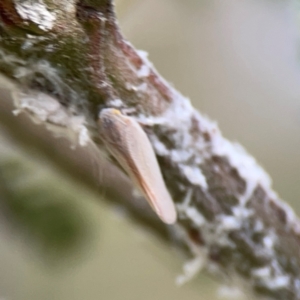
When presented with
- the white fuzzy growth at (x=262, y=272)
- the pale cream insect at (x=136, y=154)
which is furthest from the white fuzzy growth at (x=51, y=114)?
the white fuzzy growth at (x=262, y=272)

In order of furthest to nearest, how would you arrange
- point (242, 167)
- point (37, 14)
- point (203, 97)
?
point (203, 97) → point (242, 167) → point (37, 14)

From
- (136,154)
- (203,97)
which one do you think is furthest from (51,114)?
(203,97)

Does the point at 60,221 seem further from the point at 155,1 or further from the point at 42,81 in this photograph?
the point at 155,1

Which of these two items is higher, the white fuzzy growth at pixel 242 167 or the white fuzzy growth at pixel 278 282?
the white fuzzy growth at pixel 242 167

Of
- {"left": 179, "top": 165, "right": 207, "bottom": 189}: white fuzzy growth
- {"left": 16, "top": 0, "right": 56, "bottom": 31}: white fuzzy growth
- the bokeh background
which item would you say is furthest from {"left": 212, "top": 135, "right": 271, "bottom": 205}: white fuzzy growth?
the bokeh background

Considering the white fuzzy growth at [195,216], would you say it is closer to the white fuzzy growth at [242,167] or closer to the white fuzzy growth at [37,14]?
the white fuzzy growth at [242,167]

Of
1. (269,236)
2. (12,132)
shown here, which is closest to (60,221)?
(12,132)

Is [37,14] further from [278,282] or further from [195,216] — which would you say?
[278,282]
